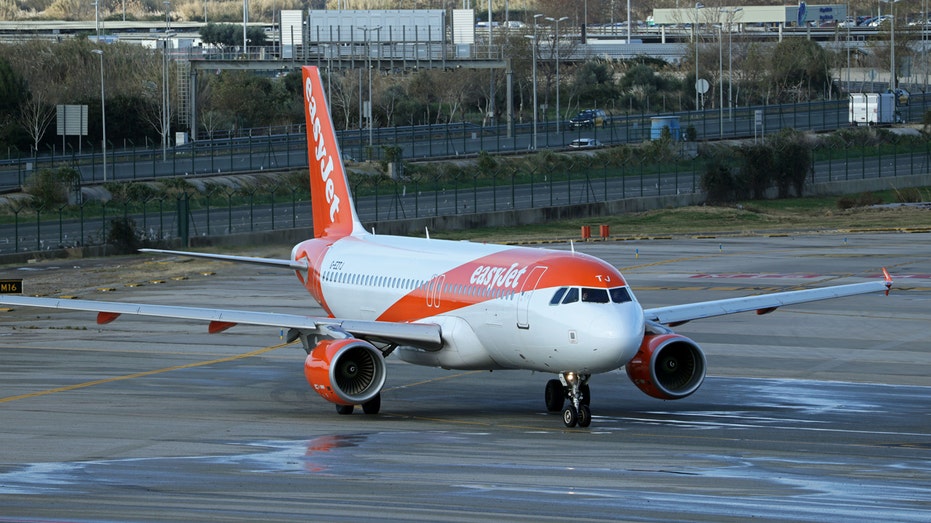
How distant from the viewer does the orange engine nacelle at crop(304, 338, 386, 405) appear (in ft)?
100

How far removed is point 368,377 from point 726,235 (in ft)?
185

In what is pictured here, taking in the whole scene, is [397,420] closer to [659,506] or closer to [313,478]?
[313,478]

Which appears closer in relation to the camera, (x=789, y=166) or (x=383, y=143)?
(x=789, y=166)

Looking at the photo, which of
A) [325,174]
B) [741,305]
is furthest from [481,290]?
[325,174]

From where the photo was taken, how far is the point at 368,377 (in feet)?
102

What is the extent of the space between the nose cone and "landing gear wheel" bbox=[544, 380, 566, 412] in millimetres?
3437

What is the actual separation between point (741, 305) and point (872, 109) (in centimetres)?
12353

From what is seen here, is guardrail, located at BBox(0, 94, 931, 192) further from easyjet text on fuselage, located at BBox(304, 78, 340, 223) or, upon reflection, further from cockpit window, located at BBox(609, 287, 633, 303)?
cockpit window, located at BBox(609, 287, 633, 303)

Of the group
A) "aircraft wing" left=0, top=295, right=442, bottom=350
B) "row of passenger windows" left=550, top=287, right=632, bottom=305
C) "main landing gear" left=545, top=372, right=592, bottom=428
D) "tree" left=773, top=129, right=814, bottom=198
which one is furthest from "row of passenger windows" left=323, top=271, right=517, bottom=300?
"tree" left=773, top=129, right=814, bottom=198

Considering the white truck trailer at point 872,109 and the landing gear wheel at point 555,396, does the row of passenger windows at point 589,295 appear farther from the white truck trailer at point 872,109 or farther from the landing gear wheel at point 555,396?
the white truck trailer at point 872,109

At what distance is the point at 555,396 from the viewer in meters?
31.9

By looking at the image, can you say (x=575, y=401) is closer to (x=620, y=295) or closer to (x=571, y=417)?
(x=571, y=417)

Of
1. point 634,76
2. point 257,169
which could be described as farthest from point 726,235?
point 634,76

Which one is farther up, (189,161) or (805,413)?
(189,161)
